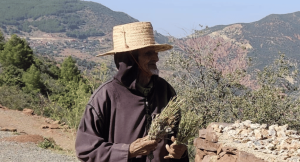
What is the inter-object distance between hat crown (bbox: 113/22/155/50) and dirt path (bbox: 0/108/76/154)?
10719mm

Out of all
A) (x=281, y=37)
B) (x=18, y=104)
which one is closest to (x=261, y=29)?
(x=281, y=37)

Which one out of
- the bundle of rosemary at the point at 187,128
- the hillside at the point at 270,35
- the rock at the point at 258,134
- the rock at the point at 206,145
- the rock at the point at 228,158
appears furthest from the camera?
the hillside at the point at 270,35

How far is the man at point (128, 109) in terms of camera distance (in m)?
1.95

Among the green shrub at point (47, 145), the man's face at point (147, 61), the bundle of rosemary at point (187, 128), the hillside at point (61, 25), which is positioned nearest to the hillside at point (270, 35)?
the green shrub at point (47, 145)

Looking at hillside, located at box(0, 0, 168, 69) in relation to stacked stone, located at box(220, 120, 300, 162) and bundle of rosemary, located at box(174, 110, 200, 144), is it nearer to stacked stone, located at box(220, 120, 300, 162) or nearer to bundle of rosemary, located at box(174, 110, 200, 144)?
stacked stone, located at box(220, 120, 300, 162)

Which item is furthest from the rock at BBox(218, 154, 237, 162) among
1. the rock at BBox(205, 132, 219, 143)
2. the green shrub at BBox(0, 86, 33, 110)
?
the green shrub at BBox(0, 86, 33, 110)

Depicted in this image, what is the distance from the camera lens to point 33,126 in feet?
50.8

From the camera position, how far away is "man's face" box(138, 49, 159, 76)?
2.10 metres

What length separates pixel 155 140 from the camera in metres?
1.95

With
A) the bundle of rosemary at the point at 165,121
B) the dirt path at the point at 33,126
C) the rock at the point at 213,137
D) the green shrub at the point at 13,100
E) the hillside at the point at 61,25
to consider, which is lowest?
the dirt path at the point at 33,126

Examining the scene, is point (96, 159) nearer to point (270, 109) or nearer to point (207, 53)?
point (270, 109)

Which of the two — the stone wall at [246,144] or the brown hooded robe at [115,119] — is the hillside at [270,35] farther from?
the brown hooded robe at [115,119]

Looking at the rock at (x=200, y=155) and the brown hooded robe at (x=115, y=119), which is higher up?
the brown hooded robe at (x=115, y=119)

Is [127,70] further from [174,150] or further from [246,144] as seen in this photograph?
[246,144]
